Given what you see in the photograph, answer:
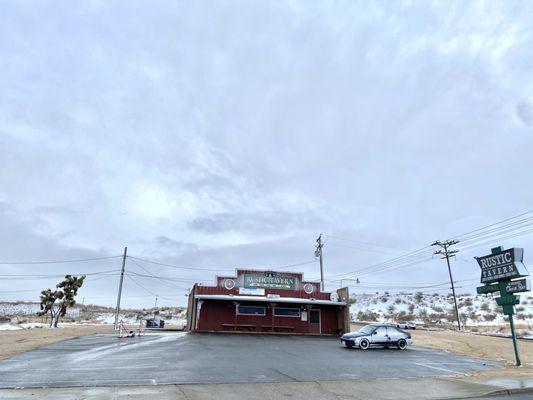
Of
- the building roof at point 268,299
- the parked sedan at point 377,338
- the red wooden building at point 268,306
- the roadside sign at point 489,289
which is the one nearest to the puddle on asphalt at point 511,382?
the roadside sign at point 489,289

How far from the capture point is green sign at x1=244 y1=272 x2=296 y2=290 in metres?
35.4

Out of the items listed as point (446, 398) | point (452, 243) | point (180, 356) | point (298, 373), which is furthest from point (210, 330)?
point (452, 243)

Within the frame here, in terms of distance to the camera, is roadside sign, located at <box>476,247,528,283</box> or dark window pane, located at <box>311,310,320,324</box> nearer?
roadside sign, located at <box>476,247,528,283</box>

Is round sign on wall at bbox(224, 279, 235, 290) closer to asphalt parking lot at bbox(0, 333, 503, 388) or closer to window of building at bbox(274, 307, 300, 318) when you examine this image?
window of building at bbox(274, 307, 300, 318)

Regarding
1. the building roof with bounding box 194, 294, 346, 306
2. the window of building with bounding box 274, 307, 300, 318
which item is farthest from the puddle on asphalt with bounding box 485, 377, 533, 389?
the window of building with bounding box 274, 307, 300, 318

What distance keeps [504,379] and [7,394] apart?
564 inches

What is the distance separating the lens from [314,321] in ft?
120

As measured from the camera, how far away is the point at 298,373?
13.3 metres

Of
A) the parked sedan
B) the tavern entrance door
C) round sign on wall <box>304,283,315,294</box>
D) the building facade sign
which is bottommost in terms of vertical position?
the parked sedan

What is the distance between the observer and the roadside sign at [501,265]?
1770 cm

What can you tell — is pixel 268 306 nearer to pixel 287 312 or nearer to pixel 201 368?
pixel 287 312

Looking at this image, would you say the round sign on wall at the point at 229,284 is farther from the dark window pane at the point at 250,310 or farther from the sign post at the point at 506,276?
the sign post at the point at 506,276

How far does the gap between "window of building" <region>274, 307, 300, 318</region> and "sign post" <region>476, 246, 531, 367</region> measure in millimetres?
19160

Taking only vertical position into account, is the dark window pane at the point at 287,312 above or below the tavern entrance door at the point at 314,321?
above
